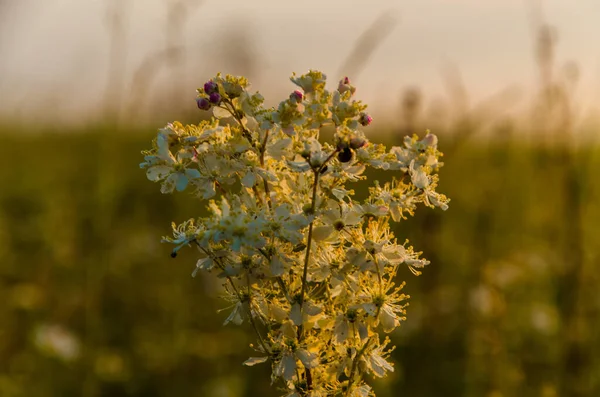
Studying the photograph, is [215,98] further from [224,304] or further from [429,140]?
[224,304]

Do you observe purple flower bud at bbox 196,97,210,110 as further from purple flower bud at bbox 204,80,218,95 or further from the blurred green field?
the blurred green field

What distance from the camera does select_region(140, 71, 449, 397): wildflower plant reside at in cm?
134

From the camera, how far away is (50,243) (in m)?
4.74

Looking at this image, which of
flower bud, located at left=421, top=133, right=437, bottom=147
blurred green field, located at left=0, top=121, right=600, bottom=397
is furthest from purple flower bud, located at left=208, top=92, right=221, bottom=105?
blurred green field, located at left=0, top=121, right=600, bottom=397

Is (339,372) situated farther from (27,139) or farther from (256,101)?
(27,139)

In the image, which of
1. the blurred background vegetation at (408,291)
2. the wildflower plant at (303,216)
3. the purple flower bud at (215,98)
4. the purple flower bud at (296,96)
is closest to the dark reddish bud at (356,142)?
the wildflower plant at (303,216)

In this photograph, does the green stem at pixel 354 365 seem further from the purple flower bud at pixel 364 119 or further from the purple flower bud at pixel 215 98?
the purple flower bud at pixel 215 98

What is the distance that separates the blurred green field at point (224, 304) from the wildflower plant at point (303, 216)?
1435 millimetres

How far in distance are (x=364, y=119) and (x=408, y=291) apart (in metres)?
3.54

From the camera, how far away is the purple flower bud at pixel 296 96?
1356mm

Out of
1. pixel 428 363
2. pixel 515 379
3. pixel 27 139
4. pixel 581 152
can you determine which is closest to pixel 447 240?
pixel 428 363

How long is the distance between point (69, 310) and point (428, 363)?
224cm

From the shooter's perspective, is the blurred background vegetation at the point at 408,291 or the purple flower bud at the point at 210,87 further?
the blurred background vegetation at the point at 408,291

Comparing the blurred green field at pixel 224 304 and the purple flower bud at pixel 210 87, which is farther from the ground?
the purple flower bud at pixel 210 87
